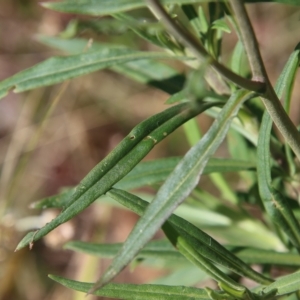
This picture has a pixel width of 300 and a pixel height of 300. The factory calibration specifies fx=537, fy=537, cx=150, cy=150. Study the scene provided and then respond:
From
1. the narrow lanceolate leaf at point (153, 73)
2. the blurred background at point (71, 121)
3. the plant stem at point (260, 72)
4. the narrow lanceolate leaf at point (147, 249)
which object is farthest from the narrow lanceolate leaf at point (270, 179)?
the blurred background at point (71, 121)

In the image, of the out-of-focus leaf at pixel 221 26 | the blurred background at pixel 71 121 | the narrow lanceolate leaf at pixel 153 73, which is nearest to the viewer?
the out-of-focus leaf at pixel 221 26

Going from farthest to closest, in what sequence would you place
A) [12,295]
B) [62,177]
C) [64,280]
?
1. [62,177]
2. [12,295]
3. [64,280]

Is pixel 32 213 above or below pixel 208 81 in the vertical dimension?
above

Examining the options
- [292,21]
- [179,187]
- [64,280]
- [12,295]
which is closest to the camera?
[179,187]

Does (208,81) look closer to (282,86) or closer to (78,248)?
(282,86)

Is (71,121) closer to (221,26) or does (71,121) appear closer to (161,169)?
(161,169)

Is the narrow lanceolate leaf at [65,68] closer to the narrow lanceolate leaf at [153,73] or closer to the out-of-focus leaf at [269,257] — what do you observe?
the narrow lanceolate leaf at [153,73]

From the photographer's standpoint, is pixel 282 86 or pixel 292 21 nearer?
pixel 282 86

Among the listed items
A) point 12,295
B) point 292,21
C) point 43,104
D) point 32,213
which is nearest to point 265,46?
point 292,21

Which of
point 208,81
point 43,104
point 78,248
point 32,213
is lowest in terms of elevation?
point 78,248
